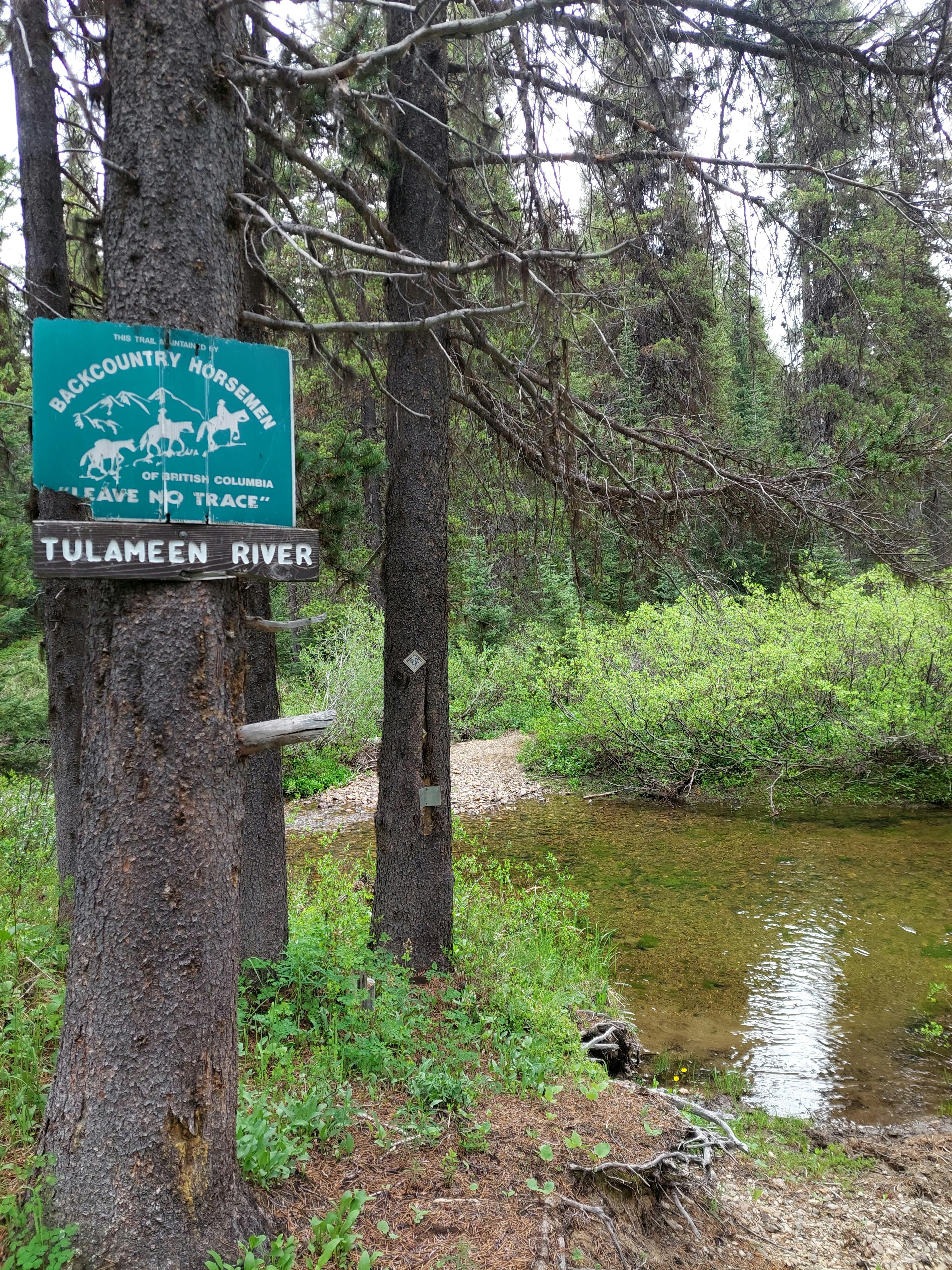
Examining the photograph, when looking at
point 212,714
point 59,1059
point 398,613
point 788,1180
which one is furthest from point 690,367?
point 59,1059

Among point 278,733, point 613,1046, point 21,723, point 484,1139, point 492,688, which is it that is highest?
point 278,733

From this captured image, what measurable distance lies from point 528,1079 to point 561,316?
12.6ft

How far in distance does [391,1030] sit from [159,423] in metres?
2.99

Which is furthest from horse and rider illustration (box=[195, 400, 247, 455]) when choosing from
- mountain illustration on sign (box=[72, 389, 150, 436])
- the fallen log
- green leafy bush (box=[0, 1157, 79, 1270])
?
the fallen log

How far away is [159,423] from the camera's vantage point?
7.97 ft

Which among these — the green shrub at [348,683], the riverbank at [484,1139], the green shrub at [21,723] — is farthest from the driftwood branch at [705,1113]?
the green shrub at [348,683]

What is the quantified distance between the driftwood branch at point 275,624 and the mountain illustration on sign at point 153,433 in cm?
54

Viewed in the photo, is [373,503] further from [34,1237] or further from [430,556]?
[34,1237]

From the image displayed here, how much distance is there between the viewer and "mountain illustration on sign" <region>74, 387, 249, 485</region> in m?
2.37

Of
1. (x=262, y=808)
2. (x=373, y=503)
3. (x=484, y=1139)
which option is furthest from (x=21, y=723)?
(x=373, y=503)

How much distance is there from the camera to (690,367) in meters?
5.71

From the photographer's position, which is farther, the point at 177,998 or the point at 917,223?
the point at 917,223

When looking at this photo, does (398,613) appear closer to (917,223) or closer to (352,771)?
(917,223)

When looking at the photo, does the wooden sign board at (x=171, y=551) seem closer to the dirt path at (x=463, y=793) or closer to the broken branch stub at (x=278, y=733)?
the broken branch stub at (x=278, y=733)
